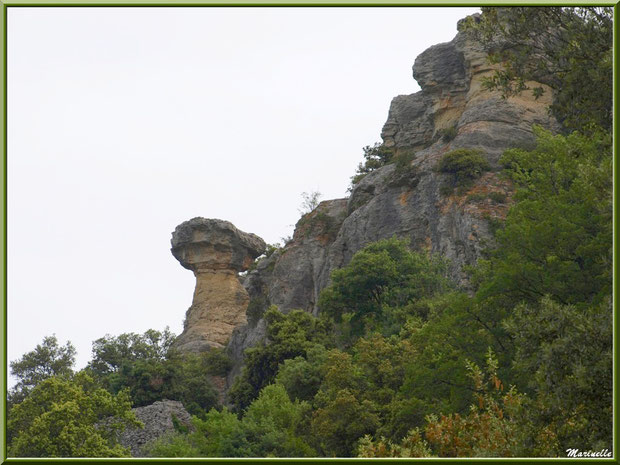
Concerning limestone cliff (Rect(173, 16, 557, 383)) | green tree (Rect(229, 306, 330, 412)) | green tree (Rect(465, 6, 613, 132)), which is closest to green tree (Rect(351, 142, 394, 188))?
limestone cliff (Rect(173, 16, 557, 383))

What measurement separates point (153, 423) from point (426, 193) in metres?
18.0

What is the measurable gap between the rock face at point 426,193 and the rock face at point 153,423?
33.4ft

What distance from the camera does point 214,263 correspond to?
63.7 meters

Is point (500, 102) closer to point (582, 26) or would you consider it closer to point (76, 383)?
point (76, 383)

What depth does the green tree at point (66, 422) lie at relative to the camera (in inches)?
1118

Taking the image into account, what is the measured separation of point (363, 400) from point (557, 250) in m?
7.63

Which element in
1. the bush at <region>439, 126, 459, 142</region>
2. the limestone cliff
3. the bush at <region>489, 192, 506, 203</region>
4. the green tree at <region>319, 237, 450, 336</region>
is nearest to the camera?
the green tree at <region>319, 237, 450, 336</region>

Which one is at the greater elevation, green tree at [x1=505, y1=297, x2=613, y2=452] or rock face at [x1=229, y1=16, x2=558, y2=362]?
rock face at [x1=229, y1=16, x2=558, y2=362]

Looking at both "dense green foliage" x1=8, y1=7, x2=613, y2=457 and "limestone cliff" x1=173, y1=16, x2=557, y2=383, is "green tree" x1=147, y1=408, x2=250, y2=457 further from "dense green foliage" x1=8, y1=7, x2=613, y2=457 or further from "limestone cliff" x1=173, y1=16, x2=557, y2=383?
"limestone cliff" x1=173, y1=16, x2=557, y2=383

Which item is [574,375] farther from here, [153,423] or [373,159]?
[373,159]

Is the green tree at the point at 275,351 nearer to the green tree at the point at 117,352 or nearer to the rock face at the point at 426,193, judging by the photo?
the rock face at the point at 426,193

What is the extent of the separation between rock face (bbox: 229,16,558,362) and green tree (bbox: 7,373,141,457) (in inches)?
642

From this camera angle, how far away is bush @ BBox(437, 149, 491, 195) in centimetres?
4384

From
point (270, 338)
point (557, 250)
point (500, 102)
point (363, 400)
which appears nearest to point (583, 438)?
point (557, 250)
